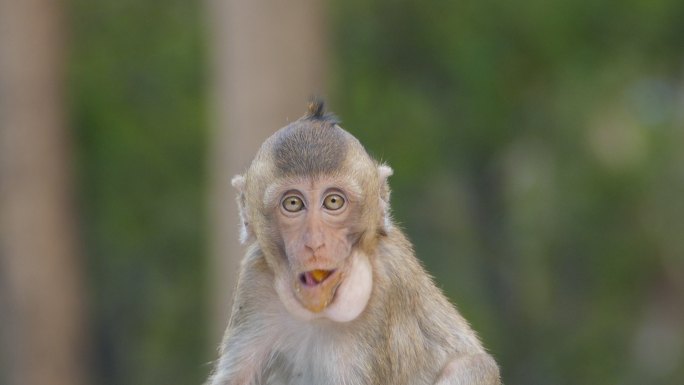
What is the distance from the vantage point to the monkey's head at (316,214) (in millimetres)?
6750

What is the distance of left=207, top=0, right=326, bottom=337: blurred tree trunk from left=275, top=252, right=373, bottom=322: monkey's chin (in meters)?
7.48

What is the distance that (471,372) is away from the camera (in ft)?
24.2

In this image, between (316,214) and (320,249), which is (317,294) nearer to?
(320,249)

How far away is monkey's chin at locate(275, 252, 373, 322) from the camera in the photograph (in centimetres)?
674

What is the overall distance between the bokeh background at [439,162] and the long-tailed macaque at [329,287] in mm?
11469

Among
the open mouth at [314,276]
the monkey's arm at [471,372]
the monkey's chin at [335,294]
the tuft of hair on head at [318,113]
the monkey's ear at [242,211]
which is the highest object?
the tuft of hair on head at [318,113]

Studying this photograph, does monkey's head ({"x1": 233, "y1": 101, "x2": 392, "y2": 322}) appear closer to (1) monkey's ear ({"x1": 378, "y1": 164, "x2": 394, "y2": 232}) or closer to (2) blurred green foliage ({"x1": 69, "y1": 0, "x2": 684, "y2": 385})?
(1) monkey's ear ({"x1": 378, "y1": 164, "x2": 394, "y2": 232})

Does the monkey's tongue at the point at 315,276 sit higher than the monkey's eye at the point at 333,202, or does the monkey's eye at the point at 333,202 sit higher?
the monkey's eye at the point at 333,202

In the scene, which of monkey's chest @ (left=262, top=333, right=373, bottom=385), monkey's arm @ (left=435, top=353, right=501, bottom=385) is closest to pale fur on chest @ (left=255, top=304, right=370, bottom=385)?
monkey's chest @ (left=262, top=333, right=373, bottom=385)

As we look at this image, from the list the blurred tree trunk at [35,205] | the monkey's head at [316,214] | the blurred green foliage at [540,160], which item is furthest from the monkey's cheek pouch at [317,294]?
the blurred tree trunk at [35,205]

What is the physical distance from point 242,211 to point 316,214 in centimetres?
61

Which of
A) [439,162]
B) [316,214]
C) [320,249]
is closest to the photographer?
[320,249]

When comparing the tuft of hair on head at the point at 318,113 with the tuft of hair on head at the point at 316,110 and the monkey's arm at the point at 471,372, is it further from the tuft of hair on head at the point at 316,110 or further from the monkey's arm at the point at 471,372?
the monkey's arm at the point at 471,372

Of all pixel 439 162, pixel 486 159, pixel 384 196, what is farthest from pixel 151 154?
pixel 384 196
